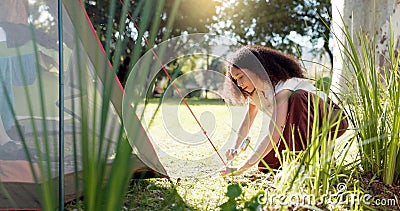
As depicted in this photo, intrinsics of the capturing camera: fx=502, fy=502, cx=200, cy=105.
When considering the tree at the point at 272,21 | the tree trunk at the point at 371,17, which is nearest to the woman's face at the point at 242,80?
the tree trunk at the point at 371,17

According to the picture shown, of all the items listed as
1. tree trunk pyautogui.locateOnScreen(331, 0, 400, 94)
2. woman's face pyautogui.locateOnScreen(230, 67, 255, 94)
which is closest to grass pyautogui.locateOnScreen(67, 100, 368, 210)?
woman's face pyautogui.locateOnScreen(230, 67, 255, 94)

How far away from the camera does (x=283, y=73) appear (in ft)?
6.95

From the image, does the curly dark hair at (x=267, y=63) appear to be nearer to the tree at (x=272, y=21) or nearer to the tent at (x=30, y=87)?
the tent at (x=30, y=87)

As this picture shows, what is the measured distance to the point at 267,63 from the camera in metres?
2.10

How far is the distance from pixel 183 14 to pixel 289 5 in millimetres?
3270

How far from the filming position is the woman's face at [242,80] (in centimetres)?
215

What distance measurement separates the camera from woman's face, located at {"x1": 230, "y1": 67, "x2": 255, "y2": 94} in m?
2.15

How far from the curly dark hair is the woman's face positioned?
3 centimetres

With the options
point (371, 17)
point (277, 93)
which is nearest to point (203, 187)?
point (277, 93)

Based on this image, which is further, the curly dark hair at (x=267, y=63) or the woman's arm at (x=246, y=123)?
the woman's arm at (x=246, y=123)

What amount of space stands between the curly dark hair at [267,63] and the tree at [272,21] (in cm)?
991

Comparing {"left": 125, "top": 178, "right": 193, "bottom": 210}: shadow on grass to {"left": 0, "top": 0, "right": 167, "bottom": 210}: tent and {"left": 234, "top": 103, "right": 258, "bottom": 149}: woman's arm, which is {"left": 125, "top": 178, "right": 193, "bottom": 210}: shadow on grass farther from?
{"left": 234, "top": 103, "right": 258, "bottom": 149}: woman's arm

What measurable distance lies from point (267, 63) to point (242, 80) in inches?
5.4

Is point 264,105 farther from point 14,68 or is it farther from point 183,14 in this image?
point 183,14
